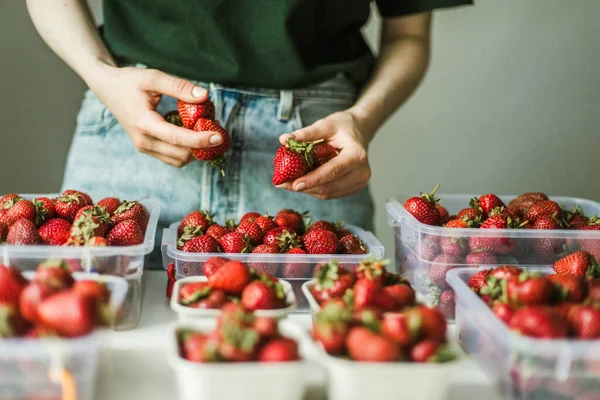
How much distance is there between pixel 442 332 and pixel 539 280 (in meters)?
0.19

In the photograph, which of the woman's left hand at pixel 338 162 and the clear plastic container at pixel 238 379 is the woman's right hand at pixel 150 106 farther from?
the clear plastic container at pixel 238 379

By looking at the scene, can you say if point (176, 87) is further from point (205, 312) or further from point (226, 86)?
point (205, 312)

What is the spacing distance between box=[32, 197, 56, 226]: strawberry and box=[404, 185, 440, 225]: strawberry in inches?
23.8

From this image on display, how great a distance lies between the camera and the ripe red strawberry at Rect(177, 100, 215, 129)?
1280mm

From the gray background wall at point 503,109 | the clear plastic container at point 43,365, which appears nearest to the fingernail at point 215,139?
the clear plastic container at point 43,365

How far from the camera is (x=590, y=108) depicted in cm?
272

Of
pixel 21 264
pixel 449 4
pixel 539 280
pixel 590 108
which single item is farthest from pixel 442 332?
pixel 590 108

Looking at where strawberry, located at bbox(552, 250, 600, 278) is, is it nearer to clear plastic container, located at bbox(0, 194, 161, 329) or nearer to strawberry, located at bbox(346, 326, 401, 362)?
strawberry, located at bbox(346, 326, 401, 362)

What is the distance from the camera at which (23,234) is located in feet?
3.41

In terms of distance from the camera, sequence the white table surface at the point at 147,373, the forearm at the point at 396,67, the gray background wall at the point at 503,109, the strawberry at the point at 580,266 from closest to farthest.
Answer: the white table surface at the point at 147,373
the strawberry at the point at 580,266
the forearm at the point at 396,67
the gray background wall at the point at 503,109

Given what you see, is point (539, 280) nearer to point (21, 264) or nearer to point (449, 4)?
point (21, 264)

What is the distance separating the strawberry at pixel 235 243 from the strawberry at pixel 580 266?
48 cm

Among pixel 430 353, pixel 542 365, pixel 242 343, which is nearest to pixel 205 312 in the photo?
pixel 242 343

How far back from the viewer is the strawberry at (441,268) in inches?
44.9
